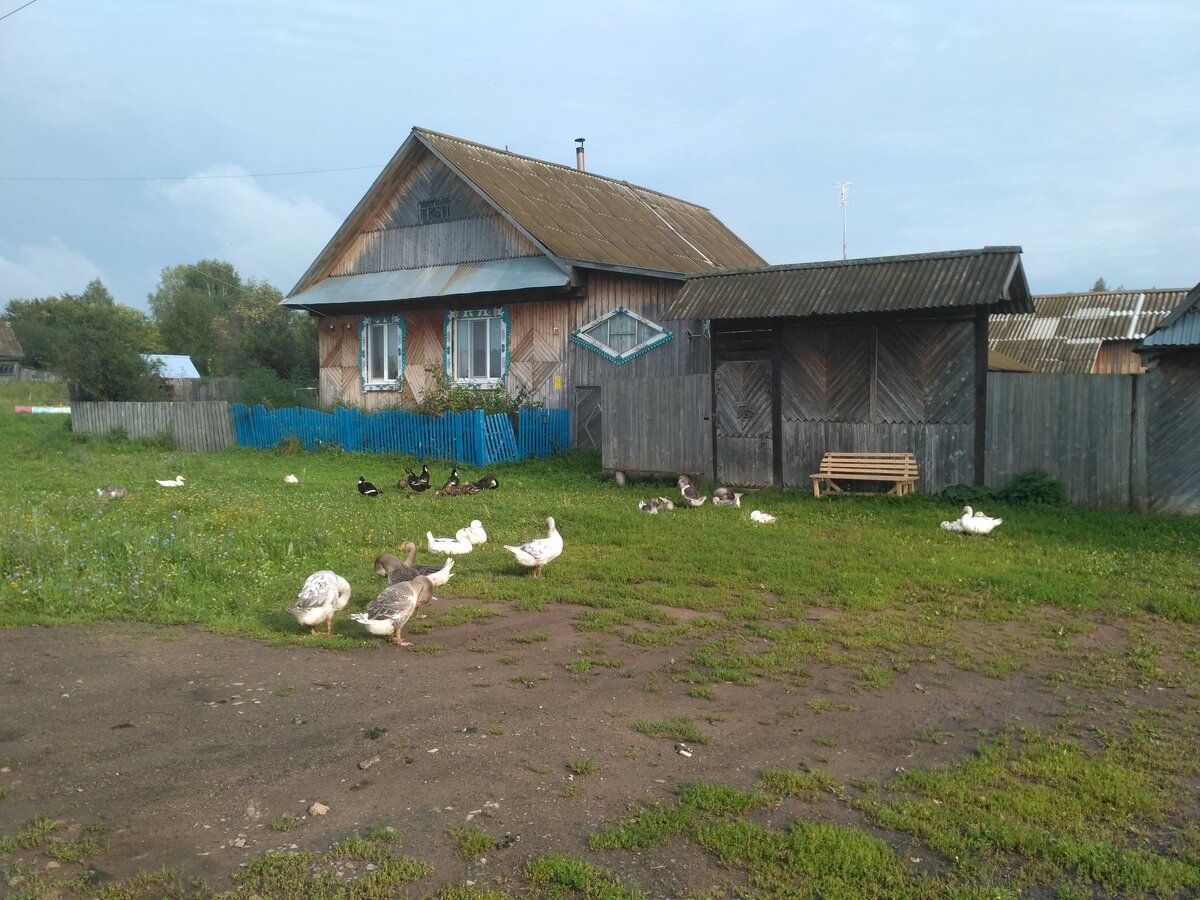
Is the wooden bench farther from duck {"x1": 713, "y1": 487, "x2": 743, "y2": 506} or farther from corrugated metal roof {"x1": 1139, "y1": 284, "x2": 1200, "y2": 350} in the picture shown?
corrugated metal roof {"x1": 1139, "y1": 284, "x2": 1200, "y2": 350}

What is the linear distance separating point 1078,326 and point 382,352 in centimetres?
2147

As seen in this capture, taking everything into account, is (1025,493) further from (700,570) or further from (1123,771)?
(1123,771)

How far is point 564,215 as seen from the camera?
2575cm

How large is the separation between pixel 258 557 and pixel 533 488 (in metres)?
7.77

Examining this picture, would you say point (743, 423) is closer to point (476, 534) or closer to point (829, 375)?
point (829, 375)

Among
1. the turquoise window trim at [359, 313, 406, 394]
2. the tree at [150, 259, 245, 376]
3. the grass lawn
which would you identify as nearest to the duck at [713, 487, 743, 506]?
the grass lawn

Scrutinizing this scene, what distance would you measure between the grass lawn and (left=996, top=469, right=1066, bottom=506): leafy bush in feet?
1.54

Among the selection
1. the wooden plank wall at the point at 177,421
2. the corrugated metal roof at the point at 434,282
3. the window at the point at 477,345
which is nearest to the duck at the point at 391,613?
the corrugated metal roof at the point at 434,282

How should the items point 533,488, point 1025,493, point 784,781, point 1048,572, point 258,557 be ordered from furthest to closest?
point 533,488 < point 1025,493 < point 258,557 < point 1048,572 < point 784,781

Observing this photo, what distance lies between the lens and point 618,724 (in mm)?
6426

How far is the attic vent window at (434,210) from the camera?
2605cm

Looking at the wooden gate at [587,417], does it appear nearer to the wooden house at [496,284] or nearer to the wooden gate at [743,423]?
the wooden house at [496,284]

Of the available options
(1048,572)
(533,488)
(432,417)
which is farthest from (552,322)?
(1048,572)

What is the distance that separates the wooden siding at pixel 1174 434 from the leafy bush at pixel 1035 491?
123 cm
